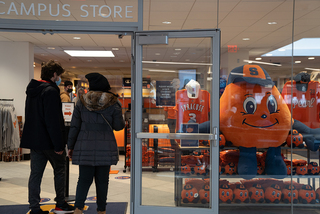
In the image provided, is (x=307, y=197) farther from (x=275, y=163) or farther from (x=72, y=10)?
(x=72, y=10)

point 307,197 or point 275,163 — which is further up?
point 275,163

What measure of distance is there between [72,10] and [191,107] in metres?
1.58

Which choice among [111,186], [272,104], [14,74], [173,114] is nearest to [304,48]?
[272,104]

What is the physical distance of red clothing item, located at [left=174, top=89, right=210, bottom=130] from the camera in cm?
285

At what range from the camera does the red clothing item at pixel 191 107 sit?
2.85 metres

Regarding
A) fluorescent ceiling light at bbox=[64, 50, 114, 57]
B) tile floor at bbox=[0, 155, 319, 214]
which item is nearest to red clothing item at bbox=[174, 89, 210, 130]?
tile floor at bbox=[0, 155, 319, 214]

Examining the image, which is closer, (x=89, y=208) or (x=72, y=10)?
(x=72, y=10)

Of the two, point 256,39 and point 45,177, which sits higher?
point 256,39

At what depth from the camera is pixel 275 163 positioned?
306 centimetres

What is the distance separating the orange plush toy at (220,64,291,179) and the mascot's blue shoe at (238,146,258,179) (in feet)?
0.32

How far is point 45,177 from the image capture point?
5.10 meters

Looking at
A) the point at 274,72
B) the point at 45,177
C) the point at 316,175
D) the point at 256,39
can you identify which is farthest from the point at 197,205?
the point at 45,177

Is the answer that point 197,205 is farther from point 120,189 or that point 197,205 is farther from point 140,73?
point 120,189

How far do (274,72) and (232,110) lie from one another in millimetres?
605
